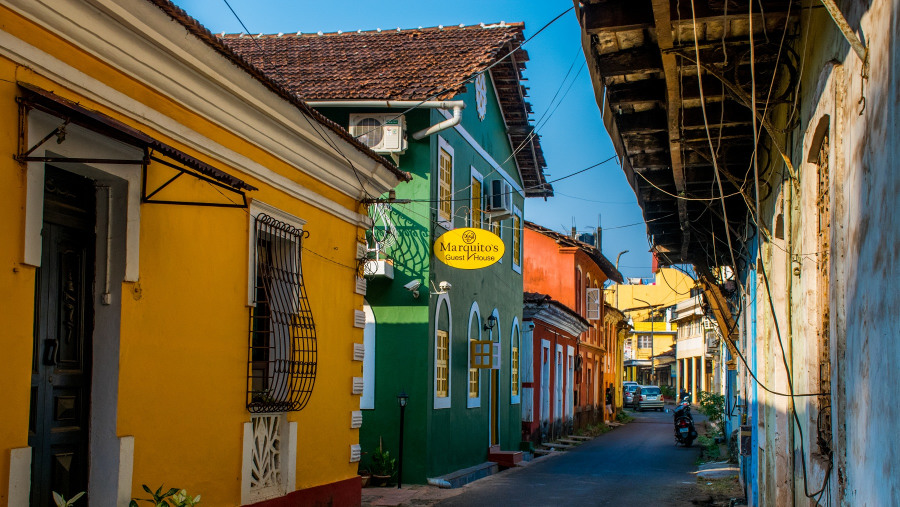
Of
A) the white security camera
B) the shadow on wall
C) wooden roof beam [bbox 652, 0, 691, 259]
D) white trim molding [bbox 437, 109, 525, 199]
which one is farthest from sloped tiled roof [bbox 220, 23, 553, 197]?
wooden roof beam [bbox 652, 0, 691, 259]

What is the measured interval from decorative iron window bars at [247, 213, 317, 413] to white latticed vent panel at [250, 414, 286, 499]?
188 millimetres

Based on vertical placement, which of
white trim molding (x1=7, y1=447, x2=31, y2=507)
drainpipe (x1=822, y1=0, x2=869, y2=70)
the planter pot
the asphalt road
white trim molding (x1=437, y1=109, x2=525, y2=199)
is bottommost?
the asphalt road

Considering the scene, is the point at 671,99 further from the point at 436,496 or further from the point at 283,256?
the point at 436,496

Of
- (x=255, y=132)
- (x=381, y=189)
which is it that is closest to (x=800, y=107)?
(x=255, y=132)

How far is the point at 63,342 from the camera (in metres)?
6.61

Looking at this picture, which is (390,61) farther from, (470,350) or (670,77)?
(670,77)

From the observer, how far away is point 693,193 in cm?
1171

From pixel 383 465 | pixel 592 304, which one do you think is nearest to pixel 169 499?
pixel 383 465

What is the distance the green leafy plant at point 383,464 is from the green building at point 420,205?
0.45 ft

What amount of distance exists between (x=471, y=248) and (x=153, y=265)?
8.31 metres

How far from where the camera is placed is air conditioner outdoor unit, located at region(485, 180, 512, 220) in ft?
62.8

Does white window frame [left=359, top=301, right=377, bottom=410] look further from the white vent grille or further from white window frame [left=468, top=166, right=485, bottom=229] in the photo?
the white vent grille

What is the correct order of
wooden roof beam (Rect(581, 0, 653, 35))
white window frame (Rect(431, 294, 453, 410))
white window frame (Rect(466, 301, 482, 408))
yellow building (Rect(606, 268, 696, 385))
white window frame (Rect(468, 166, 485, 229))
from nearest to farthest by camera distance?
1. wooden roof beam (Rect(581, 0, 653, 35))
2. white window frame (Rect(431, 294, 453, 410))
3. white window frame (Rect(466, 301, 482, 408))
4. white window frame (Rect(468, 166, 485, 229))
5. yellow building (Rect(606, 268, 696, 385))

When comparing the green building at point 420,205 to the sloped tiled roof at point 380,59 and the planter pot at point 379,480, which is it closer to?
the sloped tiled roof at point 380,59
